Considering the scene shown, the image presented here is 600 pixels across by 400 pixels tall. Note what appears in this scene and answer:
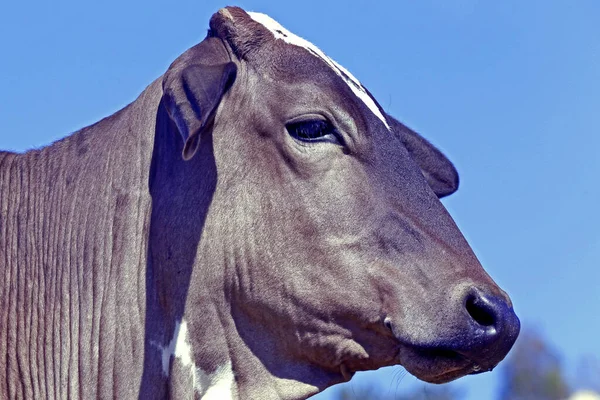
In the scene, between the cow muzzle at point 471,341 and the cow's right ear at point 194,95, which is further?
the cow's right ear at point 194,95

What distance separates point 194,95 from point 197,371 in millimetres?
1831

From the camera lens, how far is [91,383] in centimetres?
795

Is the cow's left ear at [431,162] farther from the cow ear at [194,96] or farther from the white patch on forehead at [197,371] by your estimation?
the white patch on forehead at [197,371]

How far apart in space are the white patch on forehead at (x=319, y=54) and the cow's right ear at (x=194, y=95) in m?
0.61

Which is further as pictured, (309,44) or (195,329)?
(309,44)

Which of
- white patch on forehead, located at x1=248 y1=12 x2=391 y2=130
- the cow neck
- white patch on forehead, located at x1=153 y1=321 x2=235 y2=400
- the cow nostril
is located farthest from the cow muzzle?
the cow neck

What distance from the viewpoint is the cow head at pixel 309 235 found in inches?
303

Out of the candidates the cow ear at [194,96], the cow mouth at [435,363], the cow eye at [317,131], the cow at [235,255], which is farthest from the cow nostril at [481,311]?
the cow ear at [194,96]

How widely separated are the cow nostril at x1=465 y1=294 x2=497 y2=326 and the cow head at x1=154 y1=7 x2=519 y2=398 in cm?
2

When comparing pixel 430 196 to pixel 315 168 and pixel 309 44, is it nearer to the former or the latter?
pixel 315 168

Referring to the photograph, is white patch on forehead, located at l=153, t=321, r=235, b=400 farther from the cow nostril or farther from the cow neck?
the cow nostril

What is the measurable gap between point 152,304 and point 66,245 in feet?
2.42

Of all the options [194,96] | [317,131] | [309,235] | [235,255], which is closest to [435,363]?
[309,235]

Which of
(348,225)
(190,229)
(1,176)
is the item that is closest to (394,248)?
(348,225)
